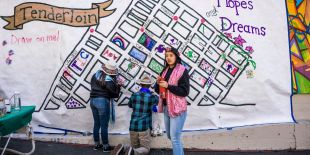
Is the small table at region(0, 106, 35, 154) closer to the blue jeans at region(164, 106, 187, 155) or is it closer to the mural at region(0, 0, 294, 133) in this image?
the mural at region(0, 0, 294, 133)

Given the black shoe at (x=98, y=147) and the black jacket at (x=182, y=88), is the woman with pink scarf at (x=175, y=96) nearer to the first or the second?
the black jacket at (x=182, y=88)

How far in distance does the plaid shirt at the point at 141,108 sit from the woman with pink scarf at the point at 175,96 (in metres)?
0.87

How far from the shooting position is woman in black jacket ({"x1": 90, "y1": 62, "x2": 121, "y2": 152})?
20.2 ft

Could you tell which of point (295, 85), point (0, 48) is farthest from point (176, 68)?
point (0, 48)

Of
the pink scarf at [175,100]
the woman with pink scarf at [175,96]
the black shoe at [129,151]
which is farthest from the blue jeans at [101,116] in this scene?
the pink scarf at [175,100]

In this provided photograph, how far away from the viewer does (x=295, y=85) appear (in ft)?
→ 21.2

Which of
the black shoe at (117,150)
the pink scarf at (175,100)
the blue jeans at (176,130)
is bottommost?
the black shoe at (117,150)

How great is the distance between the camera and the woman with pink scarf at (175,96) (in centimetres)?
501

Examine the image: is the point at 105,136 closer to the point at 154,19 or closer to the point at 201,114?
the point at 201,114

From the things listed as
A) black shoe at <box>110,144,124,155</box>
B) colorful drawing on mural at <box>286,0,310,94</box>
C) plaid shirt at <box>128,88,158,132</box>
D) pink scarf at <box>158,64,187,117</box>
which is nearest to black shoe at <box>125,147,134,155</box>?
black shoe at <box>110,144,124,155</box>

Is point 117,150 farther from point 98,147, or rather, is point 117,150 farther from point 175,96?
point 175,96

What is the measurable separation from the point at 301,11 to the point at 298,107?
1648 mm

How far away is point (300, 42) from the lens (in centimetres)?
650

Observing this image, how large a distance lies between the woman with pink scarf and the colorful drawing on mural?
2.41 meters
